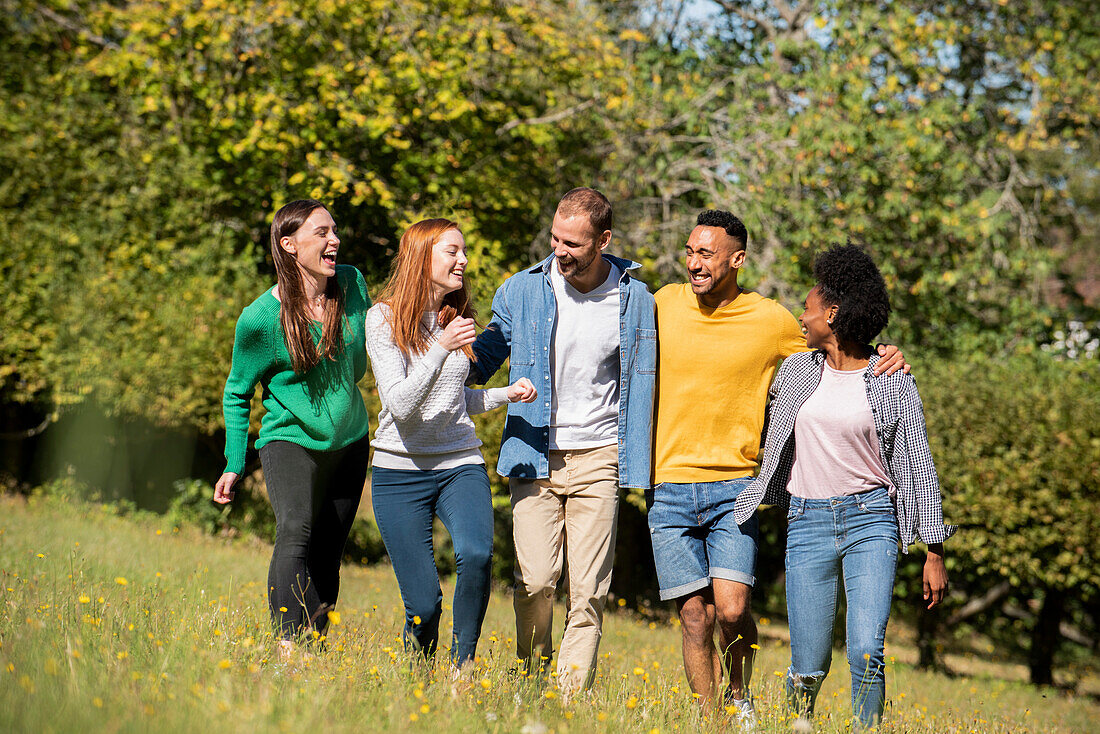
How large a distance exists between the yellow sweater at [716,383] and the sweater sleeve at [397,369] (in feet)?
3.73

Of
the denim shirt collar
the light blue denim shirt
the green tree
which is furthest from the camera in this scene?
the green tree

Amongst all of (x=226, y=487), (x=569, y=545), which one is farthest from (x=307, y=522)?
(x=569, y=545)

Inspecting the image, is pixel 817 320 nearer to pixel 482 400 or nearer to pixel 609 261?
pixel 609 261

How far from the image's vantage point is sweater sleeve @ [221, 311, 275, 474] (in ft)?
13.5

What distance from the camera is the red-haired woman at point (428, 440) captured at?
3.98m

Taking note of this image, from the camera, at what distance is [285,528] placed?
3990 millimetres

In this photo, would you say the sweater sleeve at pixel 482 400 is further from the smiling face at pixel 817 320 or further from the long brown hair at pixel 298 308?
the smiling face at pixel 817 320

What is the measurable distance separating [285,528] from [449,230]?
1.51 meters

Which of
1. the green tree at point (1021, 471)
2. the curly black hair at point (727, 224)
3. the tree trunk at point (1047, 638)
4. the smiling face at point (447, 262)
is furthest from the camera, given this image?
the tree trunk at point (1047, 638)

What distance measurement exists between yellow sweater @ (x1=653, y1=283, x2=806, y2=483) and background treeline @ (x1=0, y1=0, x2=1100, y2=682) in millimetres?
6922

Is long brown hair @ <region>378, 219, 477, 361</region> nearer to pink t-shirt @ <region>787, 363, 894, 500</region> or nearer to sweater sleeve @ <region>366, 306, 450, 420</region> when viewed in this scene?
sweater sleeve @ <region>366, 306, 450, 420</region>

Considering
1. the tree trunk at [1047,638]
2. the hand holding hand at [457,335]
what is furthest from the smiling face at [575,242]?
the tree trunk at [1047,638]

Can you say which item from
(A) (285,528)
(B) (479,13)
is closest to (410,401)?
(A) (285,528)

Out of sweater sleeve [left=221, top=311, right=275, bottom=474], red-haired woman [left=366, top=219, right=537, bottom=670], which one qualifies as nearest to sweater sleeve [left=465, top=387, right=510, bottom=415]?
red-haired woman [left=366, top=219, right=537, bottom=670]
